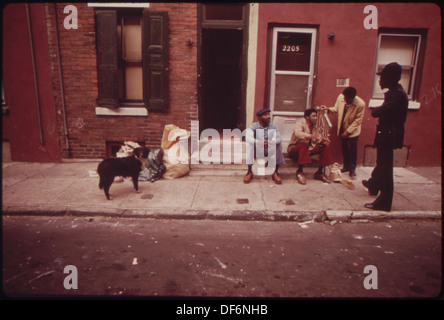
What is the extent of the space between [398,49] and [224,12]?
425cm

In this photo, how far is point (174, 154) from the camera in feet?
21.4

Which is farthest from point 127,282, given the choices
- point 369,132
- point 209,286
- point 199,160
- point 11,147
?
point 369,132

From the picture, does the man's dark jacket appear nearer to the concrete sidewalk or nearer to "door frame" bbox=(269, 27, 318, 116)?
the concrete sidewalk

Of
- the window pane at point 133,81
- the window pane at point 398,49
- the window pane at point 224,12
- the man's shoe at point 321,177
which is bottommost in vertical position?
the man's shoe at point 321,177

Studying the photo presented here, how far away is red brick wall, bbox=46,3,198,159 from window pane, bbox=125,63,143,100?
2.06 ft

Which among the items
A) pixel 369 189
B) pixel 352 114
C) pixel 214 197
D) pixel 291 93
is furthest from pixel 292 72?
pixel 214 197

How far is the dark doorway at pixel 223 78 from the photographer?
968 centimetres

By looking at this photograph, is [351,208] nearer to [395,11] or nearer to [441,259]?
[441,259]

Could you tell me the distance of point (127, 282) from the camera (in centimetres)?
328

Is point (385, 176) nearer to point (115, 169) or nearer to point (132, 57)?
point (115, 169)

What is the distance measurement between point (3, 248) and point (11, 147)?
14.1 ft

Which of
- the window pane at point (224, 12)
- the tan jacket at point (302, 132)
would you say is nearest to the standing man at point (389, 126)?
the tan jacket at point (302, 132)

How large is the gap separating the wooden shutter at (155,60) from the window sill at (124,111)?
0.20 m

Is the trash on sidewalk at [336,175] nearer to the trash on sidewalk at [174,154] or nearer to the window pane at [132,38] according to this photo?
the trash on sidewalk at [174,154]
